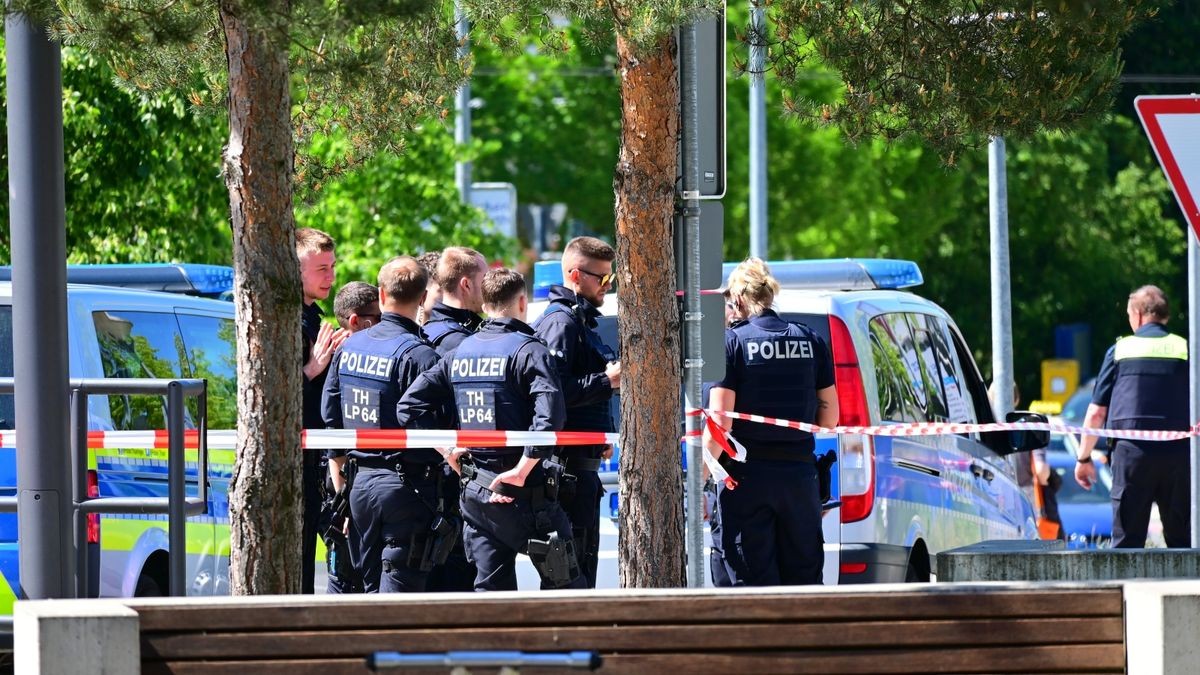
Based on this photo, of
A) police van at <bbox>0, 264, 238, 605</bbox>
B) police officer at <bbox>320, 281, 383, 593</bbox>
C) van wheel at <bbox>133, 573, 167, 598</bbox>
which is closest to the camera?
police van at <bbox>0, 264, 238, 605</bbox>

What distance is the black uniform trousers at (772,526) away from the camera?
7133 millimetres

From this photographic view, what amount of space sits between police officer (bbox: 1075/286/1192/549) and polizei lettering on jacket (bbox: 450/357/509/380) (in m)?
4.47

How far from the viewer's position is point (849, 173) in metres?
27.7

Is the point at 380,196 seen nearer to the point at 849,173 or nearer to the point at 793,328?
the point at 793,328

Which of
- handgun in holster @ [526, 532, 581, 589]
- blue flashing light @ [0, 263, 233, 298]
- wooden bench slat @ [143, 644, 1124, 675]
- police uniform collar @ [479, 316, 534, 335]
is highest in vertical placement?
blue flashing light @ [0, 263, 233, 298]

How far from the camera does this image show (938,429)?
8367 mm

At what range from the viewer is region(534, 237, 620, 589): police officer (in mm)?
7223

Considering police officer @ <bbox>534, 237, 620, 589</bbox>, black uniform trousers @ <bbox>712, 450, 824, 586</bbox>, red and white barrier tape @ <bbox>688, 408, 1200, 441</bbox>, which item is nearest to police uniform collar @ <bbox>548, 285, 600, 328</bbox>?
police officer @ <bbox>534, 237, 620, 589</bbox>

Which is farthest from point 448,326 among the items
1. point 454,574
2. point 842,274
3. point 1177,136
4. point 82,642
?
point 82,642

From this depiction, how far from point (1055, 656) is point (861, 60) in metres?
2.74

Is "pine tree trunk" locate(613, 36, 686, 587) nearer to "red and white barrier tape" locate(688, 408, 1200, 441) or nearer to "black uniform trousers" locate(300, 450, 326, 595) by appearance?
"red and white barrier tape" locate(688, 408, 1200, 441)

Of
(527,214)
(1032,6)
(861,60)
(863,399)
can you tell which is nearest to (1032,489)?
(863,399)

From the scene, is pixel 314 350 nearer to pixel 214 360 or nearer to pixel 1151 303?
pixel 214 360

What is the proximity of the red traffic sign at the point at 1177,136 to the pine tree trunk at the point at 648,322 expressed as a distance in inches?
64.3
